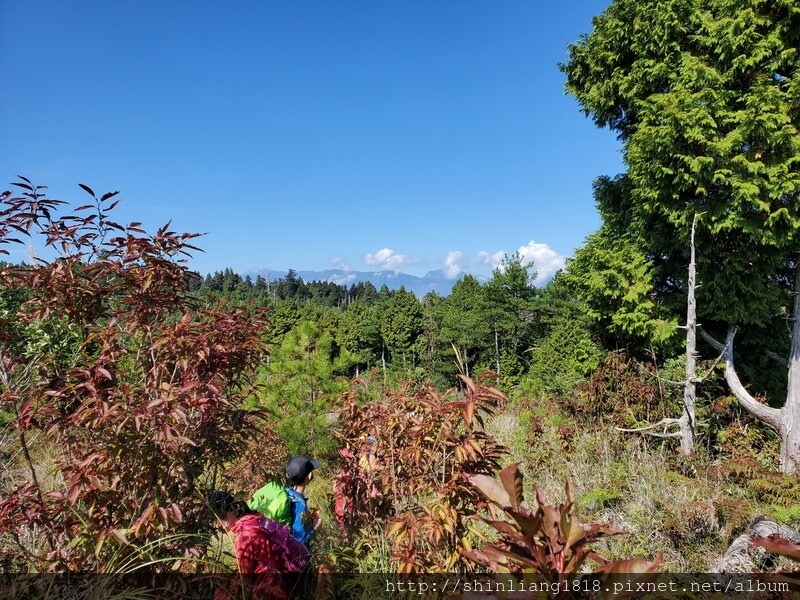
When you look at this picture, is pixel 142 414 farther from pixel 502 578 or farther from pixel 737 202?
pixel 737 202

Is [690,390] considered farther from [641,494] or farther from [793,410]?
[641,494]

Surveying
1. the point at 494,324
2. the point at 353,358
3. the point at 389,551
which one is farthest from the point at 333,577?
the point at 494,324

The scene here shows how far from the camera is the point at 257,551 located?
2371 mm

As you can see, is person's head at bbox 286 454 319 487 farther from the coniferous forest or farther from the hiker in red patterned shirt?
the hiker in red patterned shirt

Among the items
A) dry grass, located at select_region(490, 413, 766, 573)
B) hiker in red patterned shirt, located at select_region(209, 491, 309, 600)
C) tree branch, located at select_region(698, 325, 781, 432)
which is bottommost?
dry grass, located at select_region(490, 413, 766, 573)

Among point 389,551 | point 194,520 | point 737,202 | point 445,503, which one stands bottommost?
point 389,551

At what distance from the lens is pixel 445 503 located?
2232mm

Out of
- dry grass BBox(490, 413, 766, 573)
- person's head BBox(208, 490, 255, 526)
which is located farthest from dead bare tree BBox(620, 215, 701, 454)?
person's head BBox(208, 490, 255, 526)

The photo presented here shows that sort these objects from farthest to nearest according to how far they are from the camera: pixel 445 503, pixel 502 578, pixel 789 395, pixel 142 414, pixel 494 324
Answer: pixel 494 324 < pixel 789 395 < pixel 445 503 < pixel 142 414 < pixel 502 578

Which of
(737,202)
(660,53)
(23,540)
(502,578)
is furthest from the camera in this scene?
(660,53)

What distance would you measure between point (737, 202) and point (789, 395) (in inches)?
114

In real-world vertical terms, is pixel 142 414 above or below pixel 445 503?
above

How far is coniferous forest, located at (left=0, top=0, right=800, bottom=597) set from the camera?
6.79 feet

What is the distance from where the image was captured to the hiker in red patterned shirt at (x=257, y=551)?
7.56 feet
